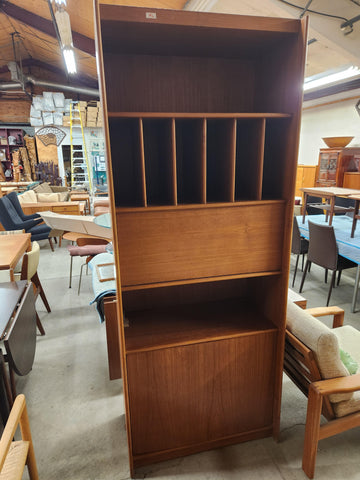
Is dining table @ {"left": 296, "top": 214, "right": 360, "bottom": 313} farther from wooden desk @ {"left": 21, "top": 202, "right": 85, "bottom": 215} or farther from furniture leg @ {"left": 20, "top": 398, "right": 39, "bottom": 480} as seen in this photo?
wooden desk @ {"left": 21, "top": 202, "right": 85, "bottom": 215}

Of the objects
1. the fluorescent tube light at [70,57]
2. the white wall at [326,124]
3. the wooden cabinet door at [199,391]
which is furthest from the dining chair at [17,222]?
the white wall at [326,124]

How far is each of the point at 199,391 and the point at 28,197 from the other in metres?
6.12

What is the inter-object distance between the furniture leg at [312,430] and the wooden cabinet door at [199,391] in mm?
250

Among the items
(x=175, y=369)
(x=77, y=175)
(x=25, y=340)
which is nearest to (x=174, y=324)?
(x=175, y=369)

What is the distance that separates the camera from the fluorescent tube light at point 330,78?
16.3 ft

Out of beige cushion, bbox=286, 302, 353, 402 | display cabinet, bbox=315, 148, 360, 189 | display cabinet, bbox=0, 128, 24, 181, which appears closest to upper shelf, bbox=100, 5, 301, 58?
beige cushion, bbox=286, 302, 353, 402

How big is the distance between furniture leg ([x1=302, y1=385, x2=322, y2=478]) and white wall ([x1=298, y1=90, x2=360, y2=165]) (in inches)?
236

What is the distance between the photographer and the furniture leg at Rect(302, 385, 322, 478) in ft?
4.55

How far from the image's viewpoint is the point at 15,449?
117cm

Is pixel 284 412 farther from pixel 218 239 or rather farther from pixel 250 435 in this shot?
pixel 218 239

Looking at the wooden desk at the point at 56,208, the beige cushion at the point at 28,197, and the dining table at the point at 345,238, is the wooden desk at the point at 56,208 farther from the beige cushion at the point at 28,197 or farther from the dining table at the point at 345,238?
the dining table at the point at 345,238

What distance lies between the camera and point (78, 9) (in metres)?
5.02

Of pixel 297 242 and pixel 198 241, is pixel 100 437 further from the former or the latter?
pixel 297 242

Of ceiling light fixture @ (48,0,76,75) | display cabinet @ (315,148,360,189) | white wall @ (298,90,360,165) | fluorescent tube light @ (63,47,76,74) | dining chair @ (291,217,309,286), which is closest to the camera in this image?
dining chair @ (291,217,309,286)
